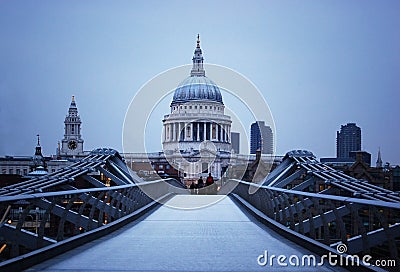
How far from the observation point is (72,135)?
176m

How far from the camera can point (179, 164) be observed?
463 feet

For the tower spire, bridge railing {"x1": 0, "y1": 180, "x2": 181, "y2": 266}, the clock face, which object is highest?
the tower spire

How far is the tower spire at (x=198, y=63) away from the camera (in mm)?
160000

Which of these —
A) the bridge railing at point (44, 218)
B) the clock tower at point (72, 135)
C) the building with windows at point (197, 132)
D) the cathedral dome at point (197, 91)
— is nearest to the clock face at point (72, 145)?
the clock tower at point (72, 135)

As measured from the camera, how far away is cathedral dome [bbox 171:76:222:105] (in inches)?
5862

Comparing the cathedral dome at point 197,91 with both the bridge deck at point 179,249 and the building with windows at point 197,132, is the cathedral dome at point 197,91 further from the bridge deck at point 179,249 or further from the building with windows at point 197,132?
the bridge deck at point 179,249

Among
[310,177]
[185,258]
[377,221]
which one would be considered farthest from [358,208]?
[310,177]

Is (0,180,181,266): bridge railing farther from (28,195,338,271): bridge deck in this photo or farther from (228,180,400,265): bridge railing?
(228,180,400,265): bridge railing

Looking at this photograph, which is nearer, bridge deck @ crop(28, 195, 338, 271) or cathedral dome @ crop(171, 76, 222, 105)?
bridge deck @ crop(28, 195, 338, 271)

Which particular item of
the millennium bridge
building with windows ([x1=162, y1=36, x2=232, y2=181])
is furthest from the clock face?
the millennium bridge

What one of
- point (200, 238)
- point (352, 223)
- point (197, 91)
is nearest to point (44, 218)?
point (352, 223)

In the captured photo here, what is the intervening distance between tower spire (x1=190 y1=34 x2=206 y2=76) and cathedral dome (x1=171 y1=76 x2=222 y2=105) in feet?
11.7

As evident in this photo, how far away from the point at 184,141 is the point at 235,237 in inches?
5062

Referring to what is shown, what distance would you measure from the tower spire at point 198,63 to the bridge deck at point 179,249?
147 meters
